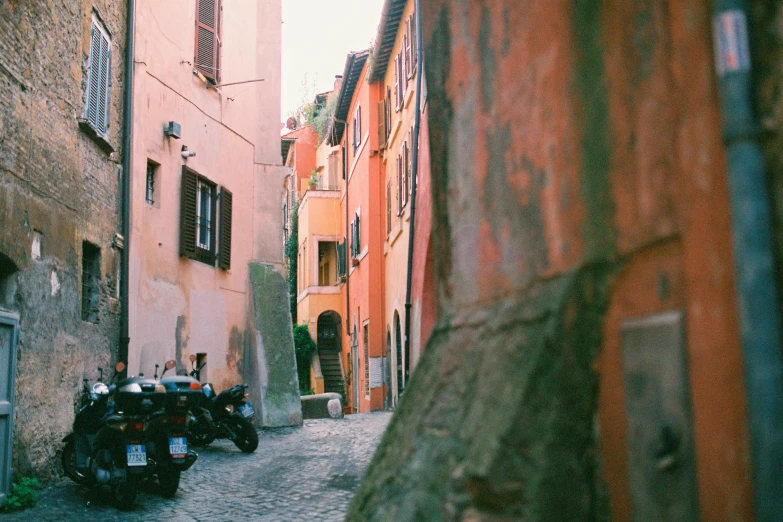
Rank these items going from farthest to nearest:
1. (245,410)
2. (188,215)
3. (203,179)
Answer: (203,179) < (188,215) < (245,410)

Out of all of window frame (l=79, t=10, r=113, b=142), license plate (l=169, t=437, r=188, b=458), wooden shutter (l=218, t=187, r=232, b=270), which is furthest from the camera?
wooden shutter (l=218, t=187, r=232, b=270)

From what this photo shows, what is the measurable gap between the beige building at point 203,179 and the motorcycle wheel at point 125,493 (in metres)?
4.47

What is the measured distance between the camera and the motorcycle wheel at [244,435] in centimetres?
1200

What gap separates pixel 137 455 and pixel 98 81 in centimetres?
525

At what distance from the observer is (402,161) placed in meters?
18.2

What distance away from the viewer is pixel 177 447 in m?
8.28

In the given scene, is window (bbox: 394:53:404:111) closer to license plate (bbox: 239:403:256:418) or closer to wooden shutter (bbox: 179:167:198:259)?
wooden shutter (bbox: 179:167:198:259)

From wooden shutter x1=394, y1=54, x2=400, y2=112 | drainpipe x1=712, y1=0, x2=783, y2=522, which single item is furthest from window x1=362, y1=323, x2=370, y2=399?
drainpipe x1=712, y1=0, x2=783, y2=522

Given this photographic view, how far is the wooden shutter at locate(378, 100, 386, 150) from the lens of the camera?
22.3 meters

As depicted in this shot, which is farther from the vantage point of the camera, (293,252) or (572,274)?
(293,252)

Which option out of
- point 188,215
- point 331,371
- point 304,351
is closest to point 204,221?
point 188,215

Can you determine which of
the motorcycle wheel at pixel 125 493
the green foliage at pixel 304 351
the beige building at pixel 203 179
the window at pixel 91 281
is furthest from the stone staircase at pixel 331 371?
the motorcycle wheel at pixel 125 493

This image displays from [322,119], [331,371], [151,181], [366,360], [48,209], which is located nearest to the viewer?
[48,209]

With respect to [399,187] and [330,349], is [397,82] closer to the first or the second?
[399,187]
